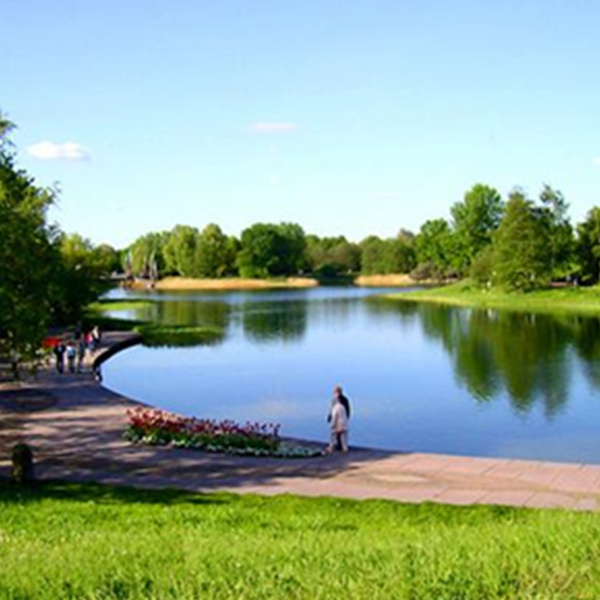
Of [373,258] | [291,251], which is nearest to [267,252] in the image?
[291,251]

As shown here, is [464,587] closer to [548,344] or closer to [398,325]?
[548,344]

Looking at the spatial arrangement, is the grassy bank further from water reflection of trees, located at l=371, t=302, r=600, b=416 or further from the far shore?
the far shore

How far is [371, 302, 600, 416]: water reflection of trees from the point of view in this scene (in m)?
30.0

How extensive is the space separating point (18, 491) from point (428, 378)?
21765 mm

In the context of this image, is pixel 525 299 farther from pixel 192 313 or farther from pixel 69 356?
pixel 69 356

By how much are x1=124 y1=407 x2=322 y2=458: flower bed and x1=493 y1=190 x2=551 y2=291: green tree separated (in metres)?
65.5

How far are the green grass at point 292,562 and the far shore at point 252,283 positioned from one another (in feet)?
413

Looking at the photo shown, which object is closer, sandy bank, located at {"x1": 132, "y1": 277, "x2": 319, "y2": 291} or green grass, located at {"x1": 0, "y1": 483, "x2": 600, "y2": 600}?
green grass, located at {"x1": 0, "y1": 483, "x2": 600, "y2": 600}

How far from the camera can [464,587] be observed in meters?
5.78

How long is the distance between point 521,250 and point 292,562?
256 feet

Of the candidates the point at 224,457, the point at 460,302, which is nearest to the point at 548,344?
the point at 224,457

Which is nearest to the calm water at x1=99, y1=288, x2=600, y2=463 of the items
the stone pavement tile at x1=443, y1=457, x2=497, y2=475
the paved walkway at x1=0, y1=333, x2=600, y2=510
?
the stone pavement tile at x1=443, y1=457, x2=497, y2=475

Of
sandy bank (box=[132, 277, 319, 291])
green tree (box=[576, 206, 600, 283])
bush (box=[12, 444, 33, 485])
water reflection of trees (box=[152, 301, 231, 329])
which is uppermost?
green tree (box=[576, 206, 600, 283])

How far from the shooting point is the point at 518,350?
42.0 metres
